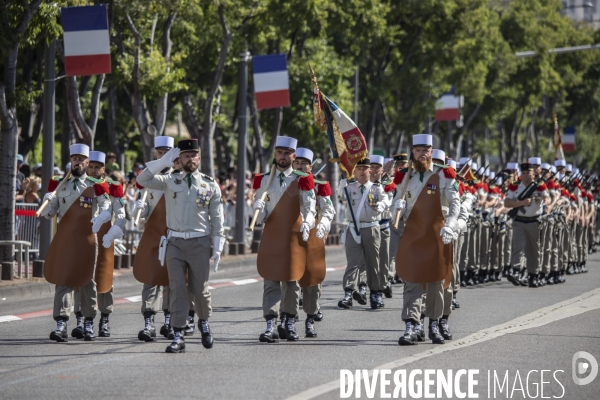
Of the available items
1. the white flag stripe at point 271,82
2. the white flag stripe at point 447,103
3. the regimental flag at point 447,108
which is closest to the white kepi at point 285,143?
the white flag stripe at point 271,82

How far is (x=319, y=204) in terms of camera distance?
12891mm

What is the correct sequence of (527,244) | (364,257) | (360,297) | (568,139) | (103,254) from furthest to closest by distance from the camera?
(568,139) < (527,244) < (364,257) < (360,297) < (103,254)

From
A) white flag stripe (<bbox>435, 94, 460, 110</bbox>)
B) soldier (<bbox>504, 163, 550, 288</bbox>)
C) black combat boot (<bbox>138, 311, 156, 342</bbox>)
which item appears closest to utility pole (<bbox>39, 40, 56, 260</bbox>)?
soldier (<bbox>504, 163, 550, 288</bbox>)

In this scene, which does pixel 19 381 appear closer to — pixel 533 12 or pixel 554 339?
pixel 554 339

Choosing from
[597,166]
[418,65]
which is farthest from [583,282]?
[597,166]

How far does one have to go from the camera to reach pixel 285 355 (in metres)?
11.3

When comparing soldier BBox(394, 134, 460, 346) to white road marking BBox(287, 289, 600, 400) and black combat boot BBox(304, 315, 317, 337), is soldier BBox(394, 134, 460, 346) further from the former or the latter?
black combat boot BBox(304, 315, 317, 337)

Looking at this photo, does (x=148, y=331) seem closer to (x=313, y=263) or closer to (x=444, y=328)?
(x=313, y=263)

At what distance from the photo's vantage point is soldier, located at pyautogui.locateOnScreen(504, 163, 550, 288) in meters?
19.8

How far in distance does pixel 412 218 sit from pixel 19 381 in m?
4.37

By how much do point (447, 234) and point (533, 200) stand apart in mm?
8124

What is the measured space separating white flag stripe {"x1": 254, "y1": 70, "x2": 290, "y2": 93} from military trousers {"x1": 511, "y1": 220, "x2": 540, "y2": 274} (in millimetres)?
8735

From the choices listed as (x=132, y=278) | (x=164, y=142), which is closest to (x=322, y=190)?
(x=164, y=142)

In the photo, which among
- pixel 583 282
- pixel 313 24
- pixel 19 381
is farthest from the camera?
pixel 313 24
